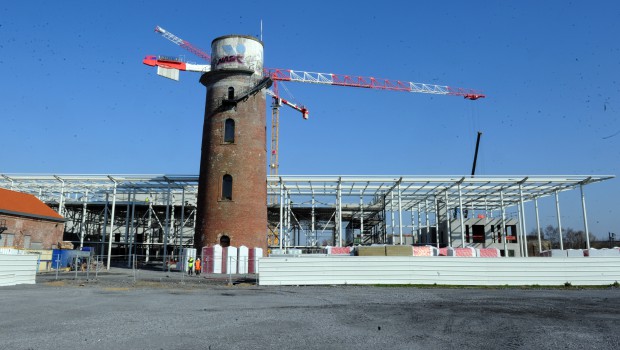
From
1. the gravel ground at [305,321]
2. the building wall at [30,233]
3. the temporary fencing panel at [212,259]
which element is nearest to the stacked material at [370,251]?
the gravel ground at [305,321]

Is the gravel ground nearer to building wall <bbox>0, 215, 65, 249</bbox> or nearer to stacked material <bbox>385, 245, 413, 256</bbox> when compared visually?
stacked material <bbox>385, 245, 413, 256</bbox>

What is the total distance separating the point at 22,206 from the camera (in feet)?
118

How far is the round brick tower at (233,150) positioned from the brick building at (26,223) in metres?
14.3

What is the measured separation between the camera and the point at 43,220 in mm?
37344

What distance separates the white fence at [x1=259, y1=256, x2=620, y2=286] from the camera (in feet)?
69.5

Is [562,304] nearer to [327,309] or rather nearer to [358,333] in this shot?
[327,309]

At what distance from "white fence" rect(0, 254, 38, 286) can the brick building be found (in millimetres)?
14842

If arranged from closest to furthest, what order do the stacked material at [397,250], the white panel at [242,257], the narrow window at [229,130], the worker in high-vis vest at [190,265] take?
the stacked material at [397,250], the worker in high-vis vest at [190,265], the white panel at [242,257], the narrow window at [229,130]

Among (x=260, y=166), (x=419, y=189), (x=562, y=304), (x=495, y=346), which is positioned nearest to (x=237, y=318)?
(x=495, y=346)

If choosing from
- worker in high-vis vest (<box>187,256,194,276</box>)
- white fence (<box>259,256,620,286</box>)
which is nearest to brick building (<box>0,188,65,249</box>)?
worker in high-vis vest (<box>187,256,194,276</box>)

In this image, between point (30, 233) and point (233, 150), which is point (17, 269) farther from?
point (30, 233)

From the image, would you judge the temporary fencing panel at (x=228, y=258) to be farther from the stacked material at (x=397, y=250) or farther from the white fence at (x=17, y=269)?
the white fence at (x=17, y=269)

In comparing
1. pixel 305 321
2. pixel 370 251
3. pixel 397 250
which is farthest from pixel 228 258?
pixel 305 321

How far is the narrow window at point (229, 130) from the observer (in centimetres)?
3155
